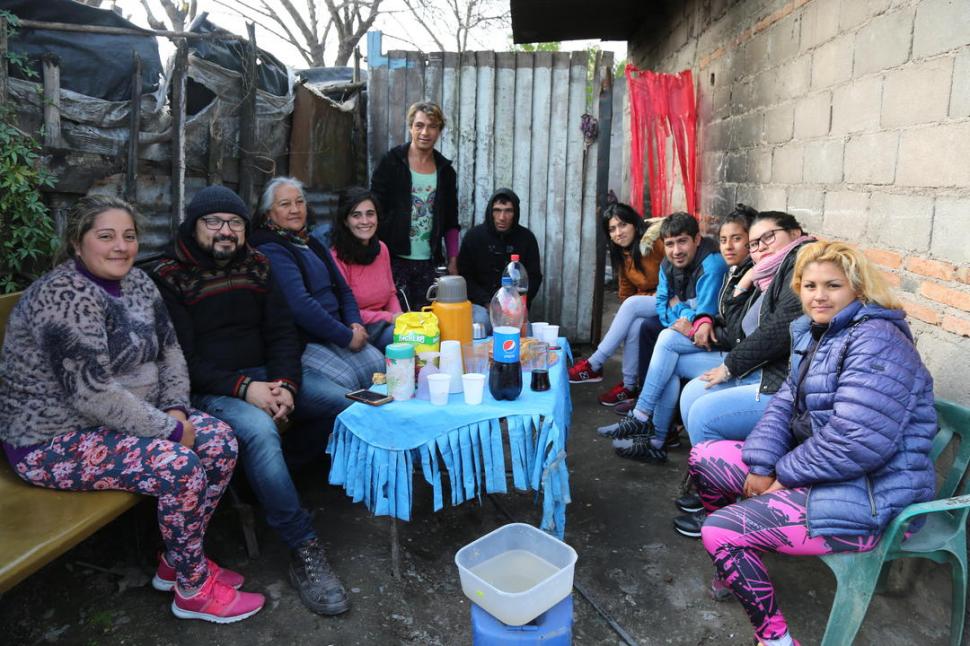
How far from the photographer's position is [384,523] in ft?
10.1

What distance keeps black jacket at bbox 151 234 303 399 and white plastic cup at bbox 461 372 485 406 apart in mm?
927

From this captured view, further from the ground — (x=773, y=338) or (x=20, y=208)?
(x=20, y=208)

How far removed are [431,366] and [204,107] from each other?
7.89 feet

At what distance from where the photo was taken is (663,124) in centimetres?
560

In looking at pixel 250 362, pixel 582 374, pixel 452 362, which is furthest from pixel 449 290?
pixel 582 374

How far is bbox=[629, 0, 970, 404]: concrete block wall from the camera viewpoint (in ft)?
7.76

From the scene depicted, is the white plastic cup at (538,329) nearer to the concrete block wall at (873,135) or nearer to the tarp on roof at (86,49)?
the concrete block wall at (873,135)

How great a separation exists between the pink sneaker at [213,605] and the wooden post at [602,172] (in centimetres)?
394

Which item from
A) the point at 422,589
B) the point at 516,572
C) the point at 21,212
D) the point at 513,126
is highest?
the point at 513,126

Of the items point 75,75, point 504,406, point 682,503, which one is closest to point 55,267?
point 75,75

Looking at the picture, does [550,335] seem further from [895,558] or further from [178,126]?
[178,126]

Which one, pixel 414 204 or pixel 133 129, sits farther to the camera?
pixel 414 204

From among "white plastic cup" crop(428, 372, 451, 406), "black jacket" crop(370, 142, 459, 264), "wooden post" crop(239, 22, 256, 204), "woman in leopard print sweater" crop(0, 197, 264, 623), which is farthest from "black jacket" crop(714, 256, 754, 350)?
"wooden post" crop(239, 22, 256, 204)

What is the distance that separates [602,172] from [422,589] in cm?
389
